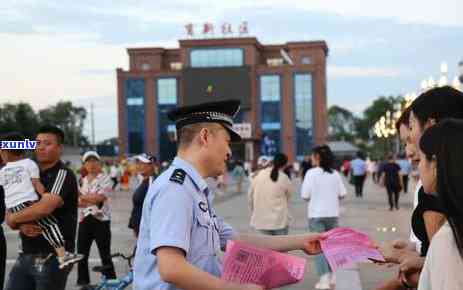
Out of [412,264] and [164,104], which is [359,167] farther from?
[164,104]

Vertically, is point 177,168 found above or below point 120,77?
below

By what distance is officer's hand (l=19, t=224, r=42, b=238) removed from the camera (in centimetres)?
477

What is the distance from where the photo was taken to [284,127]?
285 feet

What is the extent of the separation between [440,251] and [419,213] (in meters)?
1.08

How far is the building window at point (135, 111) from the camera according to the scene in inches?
3556

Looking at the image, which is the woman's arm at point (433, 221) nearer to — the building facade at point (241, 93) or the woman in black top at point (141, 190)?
the woman in black top at point (141, 190)

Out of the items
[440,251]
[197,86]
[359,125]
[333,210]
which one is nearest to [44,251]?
[440,251]

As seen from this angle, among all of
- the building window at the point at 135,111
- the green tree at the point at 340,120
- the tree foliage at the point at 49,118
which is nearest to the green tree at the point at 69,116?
the tree foliage at the point at 49,118

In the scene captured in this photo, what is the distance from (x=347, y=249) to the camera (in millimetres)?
3182

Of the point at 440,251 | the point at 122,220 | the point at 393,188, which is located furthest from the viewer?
the point at 393,188

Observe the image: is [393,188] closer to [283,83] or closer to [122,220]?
[122,220]

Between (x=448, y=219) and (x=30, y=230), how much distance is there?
3252 mm

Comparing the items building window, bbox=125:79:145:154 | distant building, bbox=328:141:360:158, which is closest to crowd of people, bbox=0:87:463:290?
distant building, bbox=328:141:360:158

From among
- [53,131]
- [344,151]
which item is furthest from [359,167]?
[344,151]
